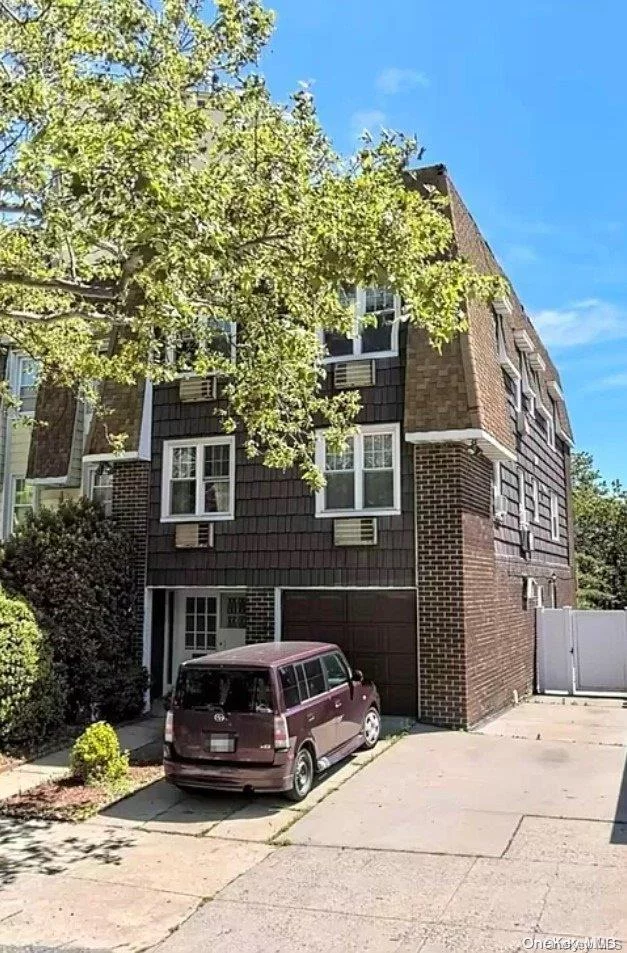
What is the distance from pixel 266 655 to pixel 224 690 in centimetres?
76

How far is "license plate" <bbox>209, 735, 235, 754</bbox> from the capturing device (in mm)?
8883

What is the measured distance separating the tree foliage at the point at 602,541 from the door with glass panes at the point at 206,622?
20430 mm

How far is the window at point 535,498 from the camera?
19.4 meters

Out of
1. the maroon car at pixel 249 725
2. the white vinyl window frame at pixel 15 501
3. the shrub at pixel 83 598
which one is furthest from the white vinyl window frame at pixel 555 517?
the maroon car at pixel 249 725

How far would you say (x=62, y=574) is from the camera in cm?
1338

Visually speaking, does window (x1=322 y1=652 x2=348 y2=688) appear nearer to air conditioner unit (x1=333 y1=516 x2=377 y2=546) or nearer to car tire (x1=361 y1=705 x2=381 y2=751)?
car tire (x1=361 y1=705 x2=381 y2=751)

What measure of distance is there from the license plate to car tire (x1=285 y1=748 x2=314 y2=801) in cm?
76

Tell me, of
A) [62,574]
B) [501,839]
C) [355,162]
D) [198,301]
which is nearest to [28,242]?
[198,301]

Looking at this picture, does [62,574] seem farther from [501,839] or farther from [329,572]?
[501,839]

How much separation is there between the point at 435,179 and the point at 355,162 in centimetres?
609

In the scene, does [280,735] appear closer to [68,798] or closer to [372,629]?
[68,798]

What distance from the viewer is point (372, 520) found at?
533 inches

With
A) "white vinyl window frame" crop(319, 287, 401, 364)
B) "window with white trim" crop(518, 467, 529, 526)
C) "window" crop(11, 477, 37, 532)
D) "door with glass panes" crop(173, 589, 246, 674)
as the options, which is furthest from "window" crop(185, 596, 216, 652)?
"window with white trim" crop(518, 467, 529, 526)

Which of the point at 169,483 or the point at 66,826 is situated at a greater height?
the point at 169,483
